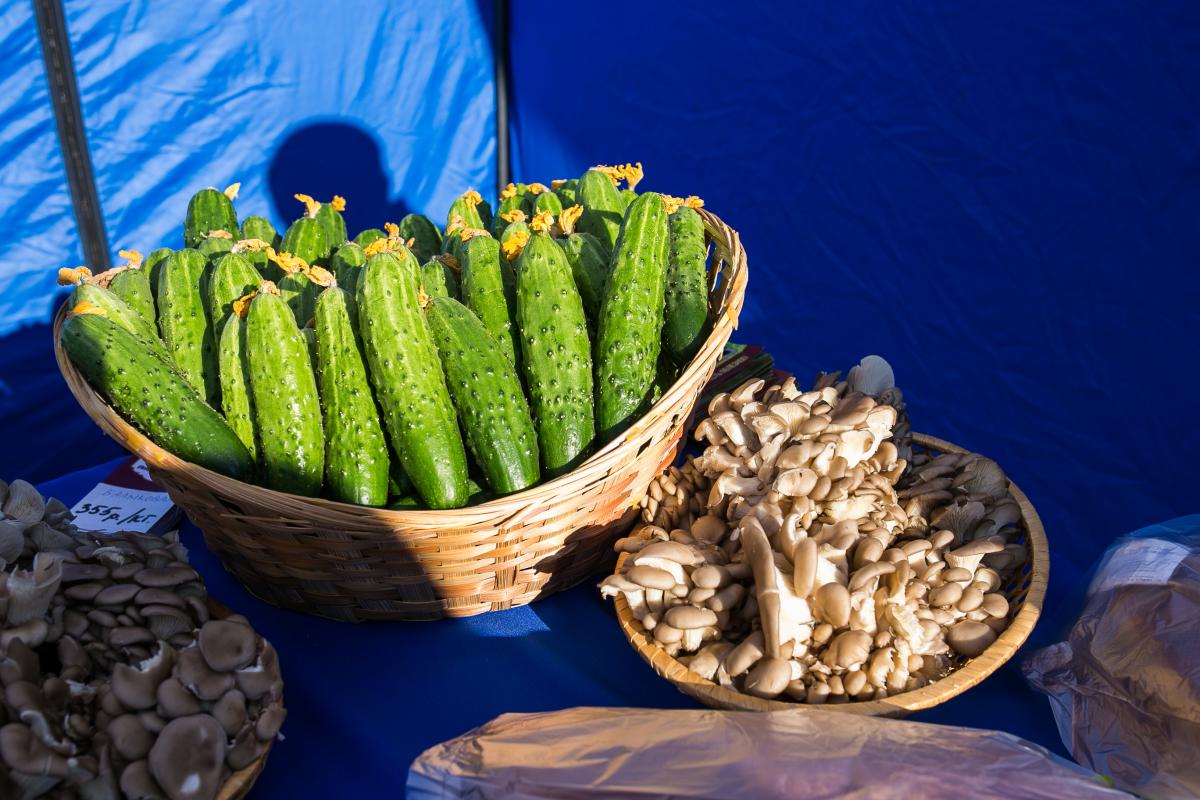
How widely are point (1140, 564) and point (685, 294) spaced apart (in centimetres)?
100

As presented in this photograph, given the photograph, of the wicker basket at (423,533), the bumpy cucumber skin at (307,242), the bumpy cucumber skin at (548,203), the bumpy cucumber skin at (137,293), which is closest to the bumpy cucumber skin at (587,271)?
the bumpy cucumber skin at (548,203)

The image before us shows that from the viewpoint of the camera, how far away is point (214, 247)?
198 cm

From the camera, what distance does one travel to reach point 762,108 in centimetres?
342

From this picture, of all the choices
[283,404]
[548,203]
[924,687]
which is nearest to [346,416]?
[283,404]

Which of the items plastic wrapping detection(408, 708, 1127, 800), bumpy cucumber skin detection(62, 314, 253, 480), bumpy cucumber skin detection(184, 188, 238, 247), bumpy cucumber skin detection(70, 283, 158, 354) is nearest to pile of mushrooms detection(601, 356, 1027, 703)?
plastic wrapping detection(408, 708, 1127, 800)

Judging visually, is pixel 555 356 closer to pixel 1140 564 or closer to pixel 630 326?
pixel 630 326

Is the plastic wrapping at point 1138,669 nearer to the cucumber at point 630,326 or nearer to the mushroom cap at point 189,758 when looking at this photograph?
the cucumber at point 630,326

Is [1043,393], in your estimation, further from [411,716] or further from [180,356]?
[180,356]

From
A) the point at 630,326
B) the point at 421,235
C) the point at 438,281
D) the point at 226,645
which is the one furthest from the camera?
the point at 421,235

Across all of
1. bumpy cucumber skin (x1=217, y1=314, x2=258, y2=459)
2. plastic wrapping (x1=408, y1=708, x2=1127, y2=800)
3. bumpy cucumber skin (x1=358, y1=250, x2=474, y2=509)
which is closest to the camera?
plastic wrapping (x1=408, y1=708, x2=1127, y2=800)

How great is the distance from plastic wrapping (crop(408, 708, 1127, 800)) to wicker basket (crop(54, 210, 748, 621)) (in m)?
0.37

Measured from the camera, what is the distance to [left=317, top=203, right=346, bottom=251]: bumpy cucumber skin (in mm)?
2115

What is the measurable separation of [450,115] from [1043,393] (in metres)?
3.22

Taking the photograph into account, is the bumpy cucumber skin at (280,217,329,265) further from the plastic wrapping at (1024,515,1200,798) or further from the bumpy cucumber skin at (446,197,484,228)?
the plastic wrapping at (1024,515,1200,798)
